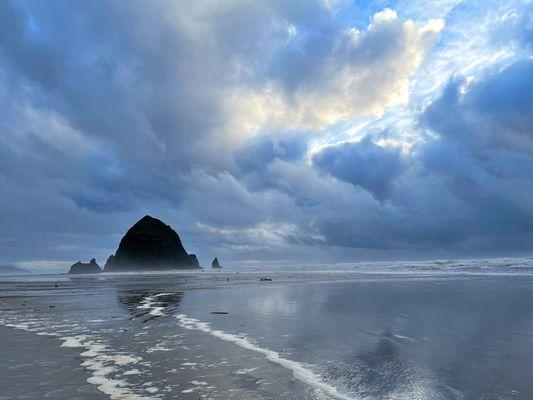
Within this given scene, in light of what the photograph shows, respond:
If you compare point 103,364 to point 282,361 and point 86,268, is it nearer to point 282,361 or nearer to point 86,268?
point 282,361

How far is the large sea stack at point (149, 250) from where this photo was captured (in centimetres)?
17549

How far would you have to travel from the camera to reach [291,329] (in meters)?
14.3

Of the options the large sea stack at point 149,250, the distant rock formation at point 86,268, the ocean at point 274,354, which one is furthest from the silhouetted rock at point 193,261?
the ocean at point 274,354

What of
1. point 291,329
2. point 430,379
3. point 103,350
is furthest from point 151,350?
point 430,379

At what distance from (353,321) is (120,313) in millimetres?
10869

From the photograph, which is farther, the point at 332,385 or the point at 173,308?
the point at 173,308

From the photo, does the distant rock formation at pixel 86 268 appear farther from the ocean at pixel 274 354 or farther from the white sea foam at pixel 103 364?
the white sea foam at pixel 103 364

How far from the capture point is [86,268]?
15662 cm

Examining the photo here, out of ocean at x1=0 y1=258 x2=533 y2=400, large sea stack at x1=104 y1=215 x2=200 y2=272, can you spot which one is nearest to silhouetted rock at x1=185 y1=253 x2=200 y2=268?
large sea stack at x1=104 y1=215 x2=200 y2=272

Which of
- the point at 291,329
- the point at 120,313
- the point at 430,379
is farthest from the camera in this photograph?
the point at 120,313

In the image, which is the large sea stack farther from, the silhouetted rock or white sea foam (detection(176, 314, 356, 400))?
white sea foam (detection(176, 314, 356, 400))

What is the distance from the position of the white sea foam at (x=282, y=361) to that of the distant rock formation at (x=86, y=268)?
6097 inches

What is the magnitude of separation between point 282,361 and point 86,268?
164 m

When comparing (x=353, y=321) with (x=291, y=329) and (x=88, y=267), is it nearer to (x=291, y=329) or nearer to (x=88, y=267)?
(x=291, y=329)
